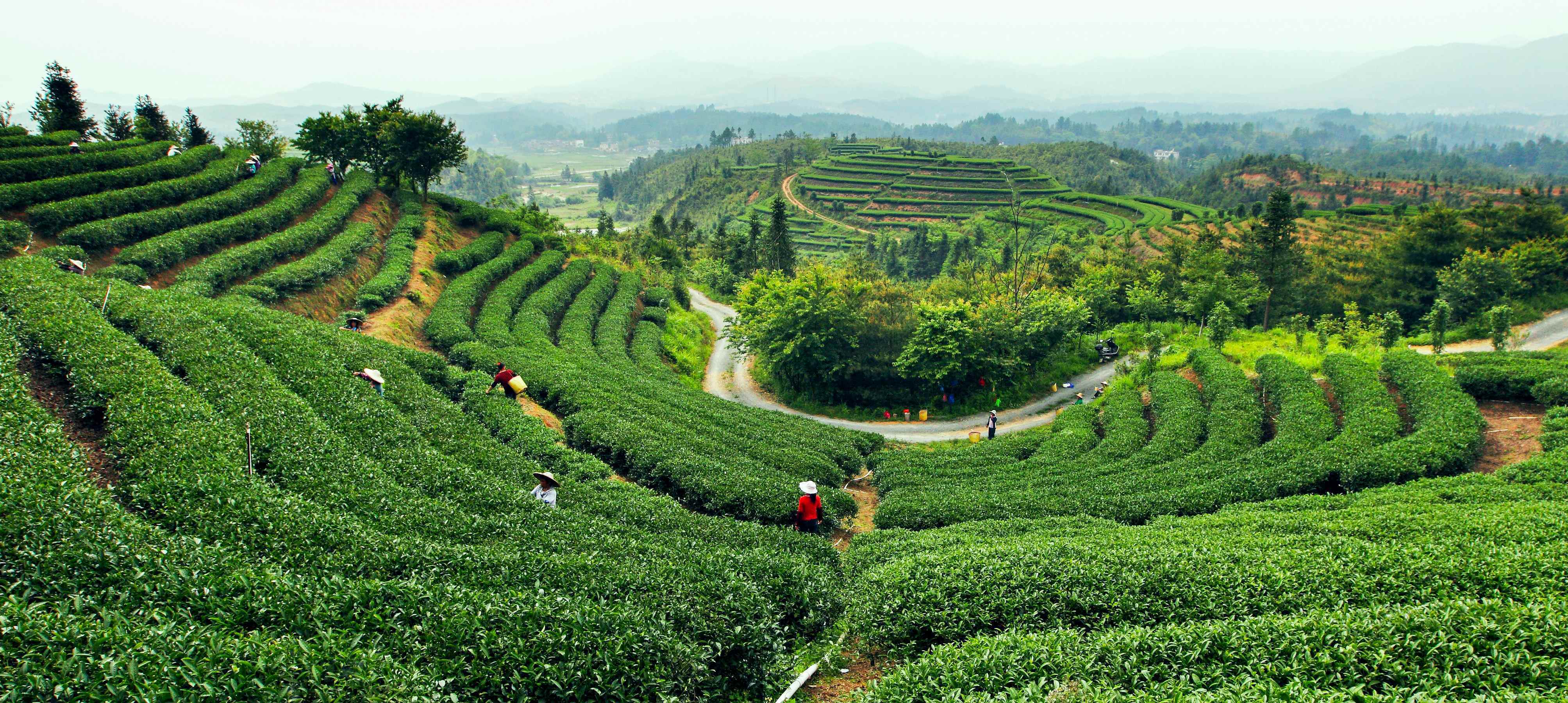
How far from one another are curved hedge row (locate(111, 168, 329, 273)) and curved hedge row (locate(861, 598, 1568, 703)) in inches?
1053

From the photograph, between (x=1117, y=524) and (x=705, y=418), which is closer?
(x=1117, y=524)

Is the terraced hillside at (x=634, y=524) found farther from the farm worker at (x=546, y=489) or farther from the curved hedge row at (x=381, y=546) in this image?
the farm worker at (x=546, y=489)

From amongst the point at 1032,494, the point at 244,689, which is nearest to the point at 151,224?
the point at 244,689

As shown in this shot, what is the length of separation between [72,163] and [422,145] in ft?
47.2

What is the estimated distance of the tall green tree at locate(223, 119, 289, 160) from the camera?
121 feet

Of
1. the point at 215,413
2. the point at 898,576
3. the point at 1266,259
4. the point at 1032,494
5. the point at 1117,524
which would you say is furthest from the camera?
the point at 1266,259

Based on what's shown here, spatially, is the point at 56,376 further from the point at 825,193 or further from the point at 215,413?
the point at 825,193

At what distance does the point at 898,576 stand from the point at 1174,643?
359cm

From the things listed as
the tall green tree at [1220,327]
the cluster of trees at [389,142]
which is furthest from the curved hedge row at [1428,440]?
the cluster of trees at [389,142]

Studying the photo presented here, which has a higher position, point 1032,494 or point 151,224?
point 151,224

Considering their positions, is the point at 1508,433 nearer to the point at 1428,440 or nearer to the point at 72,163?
the point at 1428,440

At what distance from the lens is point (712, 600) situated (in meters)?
8.70

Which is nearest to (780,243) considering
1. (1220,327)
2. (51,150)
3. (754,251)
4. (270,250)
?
(754,251)

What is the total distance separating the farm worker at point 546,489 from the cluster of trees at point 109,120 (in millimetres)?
33622
